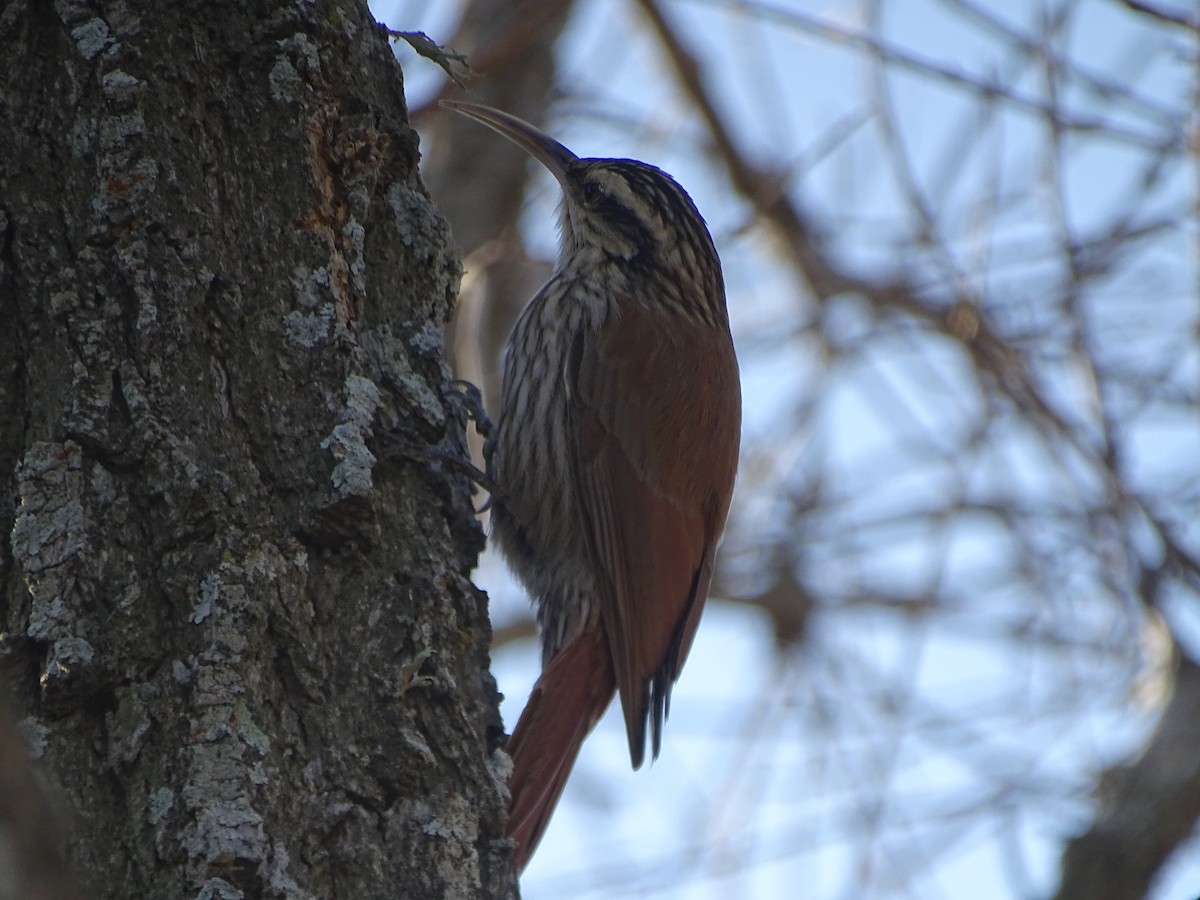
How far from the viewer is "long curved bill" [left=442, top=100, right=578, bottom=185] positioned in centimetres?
353

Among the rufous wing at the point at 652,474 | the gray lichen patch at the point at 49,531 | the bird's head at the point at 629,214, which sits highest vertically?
the bird's head at the point at 629,214

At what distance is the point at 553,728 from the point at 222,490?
1.25 metres

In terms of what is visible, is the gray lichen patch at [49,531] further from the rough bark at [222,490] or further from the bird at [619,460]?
the bird at [619,460]

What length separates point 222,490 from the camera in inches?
75.2

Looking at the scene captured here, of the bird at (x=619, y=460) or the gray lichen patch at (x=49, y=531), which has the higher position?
the bird at (x=619, y=460)

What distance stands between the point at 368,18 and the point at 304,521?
0.91 meters

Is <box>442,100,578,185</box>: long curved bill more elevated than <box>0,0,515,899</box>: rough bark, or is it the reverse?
<box>442,100,578,185</box>: long curved bill

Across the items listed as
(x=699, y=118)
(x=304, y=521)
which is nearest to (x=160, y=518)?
(x=304, y=521)

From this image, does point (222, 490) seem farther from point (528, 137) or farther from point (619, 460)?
point (528, 137)

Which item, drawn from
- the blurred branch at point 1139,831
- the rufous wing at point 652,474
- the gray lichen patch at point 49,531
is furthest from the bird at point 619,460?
the gray lichen patch at point 49,531

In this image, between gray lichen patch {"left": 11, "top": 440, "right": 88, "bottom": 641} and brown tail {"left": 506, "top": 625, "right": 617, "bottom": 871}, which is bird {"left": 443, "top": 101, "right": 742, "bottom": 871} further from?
gray lichen patch {"left": 11, "top": 440, "right": 88, "bottom": 641}

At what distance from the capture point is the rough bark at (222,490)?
177 centimetres

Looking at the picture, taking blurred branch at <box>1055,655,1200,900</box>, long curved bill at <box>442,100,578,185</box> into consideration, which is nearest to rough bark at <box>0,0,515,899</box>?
long curved bill at <box>442,100,578,185</box>

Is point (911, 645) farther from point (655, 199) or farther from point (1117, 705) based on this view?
point (655, 199)
